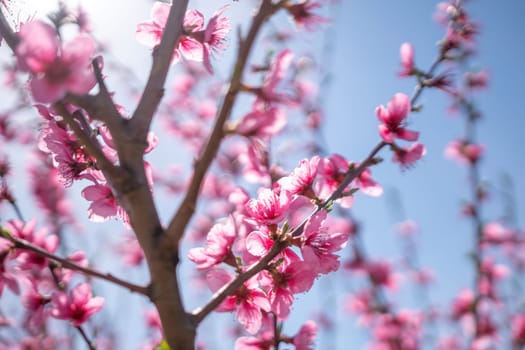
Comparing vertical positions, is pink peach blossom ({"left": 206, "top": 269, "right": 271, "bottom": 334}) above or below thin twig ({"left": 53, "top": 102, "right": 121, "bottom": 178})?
below

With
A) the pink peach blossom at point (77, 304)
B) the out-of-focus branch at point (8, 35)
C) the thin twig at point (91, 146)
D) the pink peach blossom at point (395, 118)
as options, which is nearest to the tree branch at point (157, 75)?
the thin twig at point (91, 146)

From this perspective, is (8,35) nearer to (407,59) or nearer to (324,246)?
(324,246)

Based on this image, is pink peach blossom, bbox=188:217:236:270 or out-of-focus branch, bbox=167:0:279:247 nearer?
out-of-focus branch, bbox=167:0:279:247

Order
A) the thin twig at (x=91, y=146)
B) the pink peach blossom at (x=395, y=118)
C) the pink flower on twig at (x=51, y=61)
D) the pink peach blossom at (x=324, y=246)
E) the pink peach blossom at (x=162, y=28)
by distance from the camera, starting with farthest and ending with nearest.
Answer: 1. the pink peach blossom at (x=395, y=118)
2. the pink peach blossom at (x=162, y=28)
3. the pink peach blossom at (x=324, y=246)
4. the thin twig at (x=91, y=146)
5. the pink flower on twig at (x=51, y=61)

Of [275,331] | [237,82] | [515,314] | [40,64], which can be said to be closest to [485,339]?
[515,314]

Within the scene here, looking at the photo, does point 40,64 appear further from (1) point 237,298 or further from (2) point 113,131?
(1) point 237,298

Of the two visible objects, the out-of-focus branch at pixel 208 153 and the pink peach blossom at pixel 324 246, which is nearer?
the out-of-focus branch at pixel 208 153

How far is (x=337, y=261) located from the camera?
1356 mm

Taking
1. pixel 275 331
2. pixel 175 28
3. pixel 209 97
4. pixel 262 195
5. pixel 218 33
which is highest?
pixel 209 97

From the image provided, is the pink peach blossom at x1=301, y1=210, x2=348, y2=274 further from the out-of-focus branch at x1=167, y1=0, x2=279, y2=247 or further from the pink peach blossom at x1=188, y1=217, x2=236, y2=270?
the out-of-focus branch at x1=167, y1=0, x2=279, y2=247

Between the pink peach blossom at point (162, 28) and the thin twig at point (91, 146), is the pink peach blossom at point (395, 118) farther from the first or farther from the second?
the thin twig at point (91, 146)

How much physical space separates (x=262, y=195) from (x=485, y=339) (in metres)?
4.44

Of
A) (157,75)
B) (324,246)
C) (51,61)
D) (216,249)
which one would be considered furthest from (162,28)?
(324,246)

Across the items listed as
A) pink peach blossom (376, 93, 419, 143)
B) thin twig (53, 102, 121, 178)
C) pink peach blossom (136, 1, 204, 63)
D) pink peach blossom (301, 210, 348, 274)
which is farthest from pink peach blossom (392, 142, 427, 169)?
thin twig (53, 102, 121, 178)
